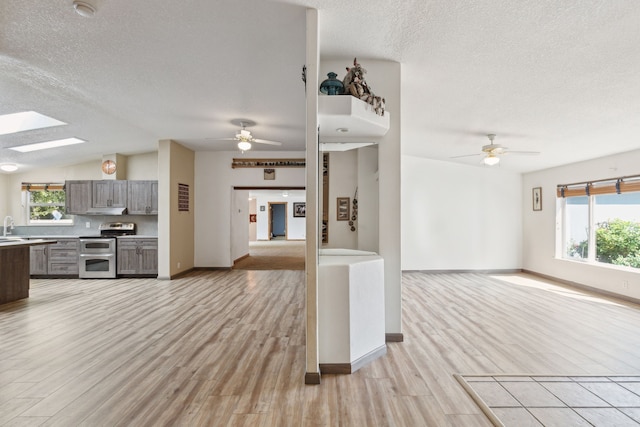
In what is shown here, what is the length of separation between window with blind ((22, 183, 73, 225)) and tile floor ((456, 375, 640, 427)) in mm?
8583

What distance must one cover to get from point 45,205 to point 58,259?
165cm

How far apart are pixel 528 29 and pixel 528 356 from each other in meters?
2.74

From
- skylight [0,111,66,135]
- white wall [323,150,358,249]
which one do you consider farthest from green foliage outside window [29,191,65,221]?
white wall [323,150,358,249]

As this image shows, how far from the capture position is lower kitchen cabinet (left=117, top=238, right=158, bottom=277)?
21.6 feet

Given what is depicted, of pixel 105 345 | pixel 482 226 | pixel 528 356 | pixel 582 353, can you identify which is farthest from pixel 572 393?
pixel 482 226

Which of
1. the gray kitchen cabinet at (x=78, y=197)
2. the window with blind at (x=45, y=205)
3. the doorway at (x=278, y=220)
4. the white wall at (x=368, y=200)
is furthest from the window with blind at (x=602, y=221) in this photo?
the doorway at (x=278, y=220)

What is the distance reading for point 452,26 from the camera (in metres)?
2.53

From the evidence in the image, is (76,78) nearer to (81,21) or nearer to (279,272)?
(81,21)

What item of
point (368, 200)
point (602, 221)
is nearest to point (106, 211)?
point (368, 200)

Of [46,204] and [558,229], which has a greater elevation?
[46,204]

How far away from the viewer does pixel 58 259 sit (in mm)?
6652

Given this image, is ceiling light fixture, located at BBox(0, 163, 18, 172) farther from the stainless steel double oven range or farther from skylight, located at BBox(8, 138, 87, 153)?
the stainless steel double oven range

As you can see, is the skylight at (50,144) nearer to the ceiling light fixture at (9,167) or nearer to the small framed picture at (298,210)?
the ceiling light fixture at (9,167)

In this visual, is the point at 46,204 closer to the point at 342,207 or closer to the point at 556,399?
the point at 342,207
